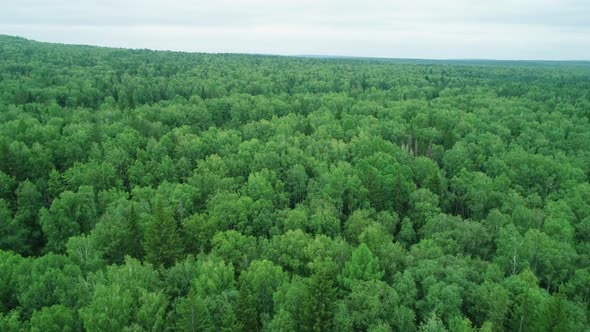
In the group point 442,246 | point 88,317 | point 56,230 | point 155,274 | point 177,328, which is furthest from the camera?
point 56,230

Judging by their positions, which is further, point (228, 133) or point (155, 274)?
point (228, 133)

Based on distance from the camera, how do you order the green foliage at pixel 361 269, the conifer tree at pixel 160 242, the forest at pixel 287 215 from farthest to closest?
1. the conifer tree at pixel 160 242
2. the green foliage at pixel 361 269
3. the forest at pixel 287 215

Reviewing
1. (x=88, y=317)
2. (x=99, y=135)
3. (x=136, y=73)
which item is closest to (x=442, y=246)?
(x=88, y=317)

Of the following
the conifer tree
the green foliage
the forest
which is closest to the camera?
the forest

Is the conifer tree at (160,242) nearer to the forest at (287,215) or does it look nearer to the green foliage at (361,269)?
the forest at (287,215)

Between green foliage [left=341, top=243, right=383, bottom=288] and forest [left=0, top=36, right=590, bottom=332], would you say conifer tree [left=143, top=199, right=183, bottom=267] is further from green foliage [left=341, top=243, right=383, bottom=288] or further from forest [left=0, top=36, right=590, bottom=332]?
green foliage [left=341, top=243, right=383, bottom=288]

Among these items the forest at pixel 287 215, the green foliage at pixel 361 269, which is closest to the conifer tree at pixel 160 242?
the forest at pixel 287 215

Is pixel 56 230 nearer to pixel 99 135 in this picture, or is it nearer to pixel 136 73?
pixel 99 135

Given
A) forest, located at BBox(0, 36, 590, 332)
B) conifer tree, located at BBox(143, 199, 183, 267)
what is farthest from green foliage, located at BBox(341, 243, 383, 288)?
conifer tree, located at BBox(143, 199, 183, 267)

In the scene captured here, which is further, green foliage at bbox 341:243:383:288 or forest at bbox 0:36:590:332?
green foliage at bbox 341:243:383:288
